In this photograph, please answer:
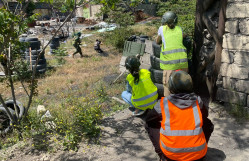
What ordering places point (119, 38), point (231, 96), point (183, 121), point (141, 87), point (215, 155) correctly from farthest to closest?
point (119, 38), point (231, 96), point (141, 87), point (215, 155), point (183, 121)

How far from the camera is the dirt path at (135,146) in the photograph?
10.3 ft

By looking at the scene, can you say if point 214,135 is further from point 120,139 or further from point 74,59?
point 74,59

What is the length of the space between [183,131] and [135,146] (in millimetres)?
1358

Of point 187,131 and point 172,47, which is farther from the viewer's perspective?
point 172,47

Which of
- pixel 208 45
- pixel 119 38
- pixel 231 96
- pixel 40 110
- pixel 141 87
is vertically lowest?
pixel 40 110

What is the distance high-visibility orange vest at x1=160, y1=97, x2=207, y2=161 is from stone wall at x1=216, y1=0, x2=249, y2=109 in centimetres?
218

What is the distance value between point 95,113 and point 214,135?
2.02 m

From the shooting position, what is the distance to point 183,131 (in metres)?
2.25

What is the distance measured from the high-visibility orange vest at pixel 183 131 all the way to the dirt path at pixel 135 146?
→ 0.84 metres

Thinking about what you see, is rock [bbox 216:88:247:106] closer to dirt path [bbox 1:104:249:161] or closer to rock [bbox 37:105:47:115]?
dirt path [bbox 1:104:249:161]

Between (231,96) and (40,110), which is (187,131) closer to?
(231,96)

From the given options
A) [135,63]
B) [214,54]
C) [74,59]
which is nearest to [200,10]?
[214,54]

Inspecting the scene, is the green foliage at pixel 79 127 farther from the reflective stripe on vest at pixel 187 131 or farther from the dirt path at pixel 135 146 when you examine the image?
the reflective stripe on vest at pixel 187 131

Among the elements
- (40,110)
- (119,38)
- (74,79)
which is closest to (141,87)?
(40,110)
